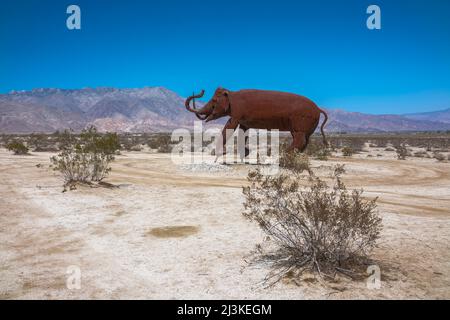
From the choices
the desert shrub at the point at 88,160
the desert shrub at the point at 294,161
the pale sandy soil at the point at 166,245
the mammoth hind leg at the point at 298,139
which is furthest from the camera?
the mammoth hind leg at the point at 298,139

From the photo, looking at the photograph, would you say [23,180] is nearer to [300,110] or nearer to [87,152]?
[87,152]

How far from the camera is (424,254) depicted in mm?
5695

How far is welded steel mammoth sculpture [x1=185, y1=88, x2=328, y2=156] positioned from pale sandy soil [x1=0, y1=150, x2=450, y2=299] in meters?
5.40

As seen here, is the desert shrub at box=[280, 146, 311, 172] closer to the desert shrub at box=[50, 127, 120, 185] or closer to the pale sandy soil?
the pale sandy soil

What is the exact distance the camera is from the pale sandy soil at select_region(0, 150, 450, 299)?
4.52 meters

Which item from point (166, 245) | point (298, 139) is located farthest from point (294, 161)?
point (298, 139)

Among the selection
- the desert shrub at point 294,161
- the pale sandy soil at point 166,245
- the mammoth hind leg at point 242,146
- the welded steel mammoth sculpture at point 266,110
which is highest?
the welded steel mammoth sculpture at point 266,110

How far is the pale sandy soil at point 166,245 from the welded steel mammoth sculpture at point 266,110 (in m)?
5.40

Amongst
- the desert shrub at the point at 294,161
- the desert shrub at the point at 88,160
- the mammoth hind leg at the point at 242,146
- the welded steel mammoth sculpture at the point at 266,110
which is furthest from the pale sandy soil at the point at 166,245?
the mammoth hind leg at the point at 242,146

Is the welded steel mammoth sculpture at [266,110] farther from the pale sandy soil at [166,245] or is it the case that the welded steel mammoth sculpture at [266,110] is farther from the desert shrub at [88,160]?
the pale sandy soil at [166,245]

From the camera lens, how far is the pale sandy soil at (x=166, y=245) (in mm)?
4523

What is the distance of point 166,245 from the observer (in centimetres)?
622
